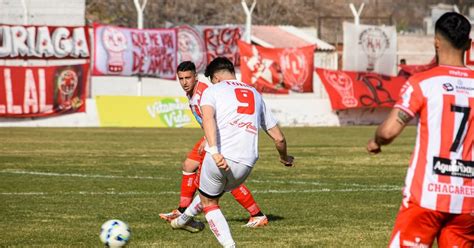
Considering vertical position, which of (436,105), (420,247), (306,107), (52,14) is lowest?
(306,107)

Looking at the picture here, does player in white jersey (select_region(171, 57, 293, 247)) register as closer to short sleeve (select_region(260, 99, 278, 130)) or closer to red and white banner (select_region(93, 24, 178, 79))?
short sleeve (select_region(260, 99, 278, 130))

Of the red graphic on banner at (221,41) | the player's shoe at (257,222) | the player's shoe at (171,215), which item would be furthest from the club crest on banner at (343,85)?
the player's shoe at (257,222)

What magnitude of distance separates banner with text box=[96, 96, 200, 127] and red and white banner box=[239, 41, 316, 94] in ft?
9.35

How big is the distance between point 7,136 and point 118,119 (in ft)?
22.5

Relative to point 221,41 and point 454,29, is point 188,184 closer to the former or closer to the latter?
point 454,29

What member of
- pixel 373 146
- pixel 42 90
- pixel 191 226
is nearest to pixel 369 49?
pixel 42 90

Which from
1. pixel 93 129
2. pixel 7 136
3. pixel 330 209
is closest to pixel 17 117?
pixel 93 129

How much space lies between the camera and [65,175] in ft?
62.2

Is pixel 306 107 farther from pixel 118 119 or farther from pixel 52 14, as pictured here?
pixel 52 14

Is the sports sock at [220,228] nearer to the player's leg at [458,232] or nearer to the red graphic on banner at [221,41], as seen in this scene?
the player's leg at [458,232]

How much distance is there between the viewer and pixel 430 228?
6906mm

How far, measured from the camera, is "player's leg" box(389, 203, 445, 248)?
6883 mm

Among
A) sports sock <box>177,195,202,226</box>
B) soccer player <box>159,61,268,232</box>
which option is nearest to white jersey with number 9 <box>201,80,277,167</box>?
sports sock <box>177,195,202,226</box>

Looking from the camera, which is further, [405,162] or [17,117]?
[17,117]
